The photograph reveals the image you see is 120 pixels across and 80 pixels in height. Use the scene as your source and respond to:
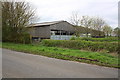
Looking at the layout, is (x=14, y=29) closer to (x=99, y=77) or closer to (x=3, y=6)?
(x=3, y=6)

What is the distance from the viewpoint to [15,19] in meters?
20.4

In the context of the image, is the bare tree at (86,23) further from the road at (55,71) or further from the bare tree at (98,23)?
the road at (55,71)

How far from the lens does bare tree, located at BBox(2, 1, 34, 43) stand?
20484mm

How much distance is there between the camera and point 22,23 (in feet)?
67.9

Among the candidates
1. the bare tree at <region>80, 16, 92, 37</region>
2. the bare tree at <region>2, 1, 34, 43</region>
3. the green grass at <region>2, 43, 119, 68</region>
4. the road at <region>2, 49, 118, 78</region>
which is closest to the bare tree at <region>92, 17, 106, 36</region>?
the bare tree at <region>80, 16, 92, 37</region>

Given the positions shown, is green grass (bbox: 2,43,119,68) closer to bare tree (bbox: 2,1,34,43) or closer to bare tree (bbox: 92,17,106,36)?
bare tree (bbox: 2,1,34,43)

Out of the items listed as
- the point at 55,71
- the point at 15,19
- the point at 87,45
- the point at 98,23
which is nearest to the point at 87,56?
the point at 87,45

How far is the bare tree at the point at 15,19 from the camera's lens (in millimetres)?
20484

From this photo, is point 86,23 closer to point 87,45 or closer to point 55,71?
point 87,45

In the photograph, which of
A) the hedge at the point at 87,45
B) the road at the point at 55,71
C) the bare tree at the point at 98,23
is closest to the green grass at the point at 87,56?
the road at the point at 55,71

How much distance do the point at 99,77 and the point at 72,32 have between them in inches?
1450

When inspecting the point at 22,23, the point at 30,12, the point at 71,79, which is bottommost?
the point at 71,79

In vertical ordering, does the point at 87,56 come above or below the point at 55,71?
above

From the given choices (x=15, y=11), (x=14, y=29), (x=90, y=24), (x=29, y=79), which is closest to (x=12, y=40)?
(x=14, y=29)
